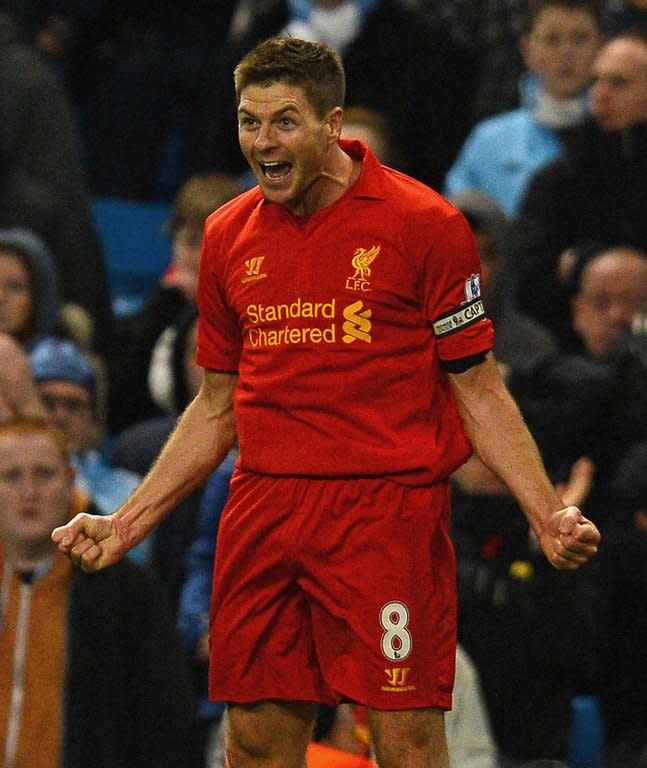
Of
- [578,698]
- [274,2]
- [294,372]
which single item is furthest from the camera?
[274,2]

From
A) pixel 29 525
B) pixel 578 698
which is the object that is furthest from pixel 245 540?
pixel 578 698

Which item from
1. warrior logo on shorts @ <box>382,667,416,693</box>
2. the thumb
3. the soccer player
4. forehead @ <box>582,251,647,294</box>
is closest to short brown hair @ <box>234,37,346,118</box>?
the soccer player

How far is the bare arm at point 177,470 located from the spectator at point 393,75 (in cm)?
447

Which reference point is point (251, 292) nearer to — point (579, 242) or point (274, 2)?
point (579, 242)

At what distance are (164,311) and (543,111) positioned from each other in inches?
64.1

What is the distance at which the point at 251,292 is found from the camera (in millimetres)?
4363

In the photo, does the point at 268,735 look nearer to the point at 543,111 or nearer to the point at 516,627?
the point at 516,627

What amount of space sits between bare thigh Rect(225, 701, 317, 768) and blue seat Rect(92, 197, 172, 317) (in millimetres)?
5662

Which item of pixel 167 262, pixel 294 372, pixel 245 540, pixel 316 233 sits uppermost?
pixel 167 262

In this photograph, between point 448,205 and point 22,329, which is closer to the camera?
point 448,205

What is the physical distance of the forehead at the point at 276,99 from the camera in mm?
4203

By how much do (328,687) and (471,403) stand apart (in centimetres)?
61

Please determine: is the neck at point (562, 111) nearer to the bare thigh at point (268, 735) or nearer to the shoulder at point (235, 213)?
the shoulder at point (235, 213)

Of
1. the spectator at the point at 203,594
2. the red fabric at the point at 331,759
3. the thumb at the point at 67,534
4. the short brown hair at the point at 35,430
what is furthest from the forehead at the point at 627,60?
the thumb at the point at 67,534
